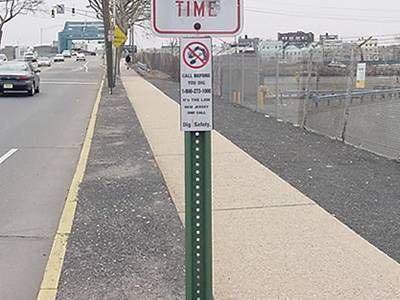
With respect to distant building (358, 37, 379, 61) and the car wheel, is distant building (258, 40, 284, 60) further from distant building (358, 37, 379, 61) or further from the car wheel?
the car wheel

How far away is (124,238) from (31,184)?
3.09 meters

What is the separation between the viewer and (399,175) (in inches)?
331

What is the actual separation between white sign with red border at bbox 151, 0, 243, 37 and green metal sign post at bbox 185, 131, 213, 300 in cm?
54

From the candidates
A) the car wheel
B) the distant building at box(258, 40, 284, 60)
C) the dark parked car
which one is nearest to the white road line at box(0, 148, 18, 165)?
the distant building at box(258, 40, 284, 60)

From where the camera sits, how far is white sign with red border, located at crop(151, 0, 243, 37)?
119 inches

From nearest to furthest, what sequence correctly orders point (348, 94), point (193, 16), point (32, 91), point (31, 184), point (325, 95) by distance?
point (193, 16), point (31, 184), point (348, 94), point (325, 95), point (32, 91)

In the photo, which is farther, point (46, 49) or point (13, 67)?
point (46, 49)

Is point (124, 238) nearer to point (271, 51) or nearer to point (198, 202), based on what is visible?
point (198, 202)

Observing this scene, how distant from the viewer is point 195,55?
3.07m

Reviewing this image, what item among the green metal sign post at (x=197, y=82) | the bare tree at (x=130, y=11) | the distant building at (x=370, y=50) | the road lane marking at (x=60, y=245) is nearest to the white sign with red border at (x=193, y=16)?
the green metal sign post at (x=197, y=82)

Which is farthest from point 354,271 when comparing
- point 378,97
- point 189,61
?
point 378,97

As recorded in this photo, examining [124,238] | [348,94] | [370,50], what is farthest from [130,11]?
[124,238]

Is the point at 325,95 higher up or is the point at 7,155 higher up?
the point at 325,95

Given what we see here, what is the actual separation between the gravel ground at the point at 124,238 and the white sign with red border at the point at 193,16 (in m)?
2.00
